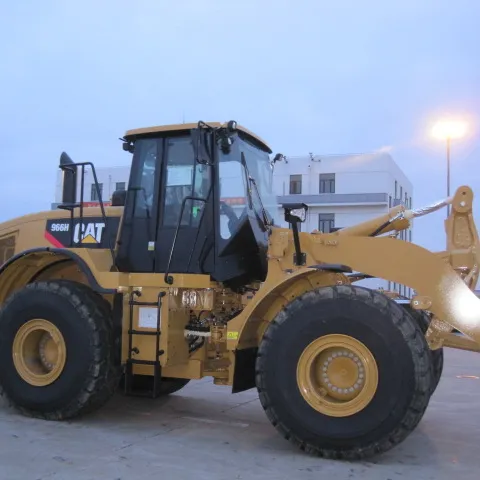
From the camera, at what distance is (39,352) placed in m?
6.52

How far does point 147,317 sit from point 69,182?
164 cm

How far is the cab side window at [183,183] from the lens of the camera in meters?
6.16

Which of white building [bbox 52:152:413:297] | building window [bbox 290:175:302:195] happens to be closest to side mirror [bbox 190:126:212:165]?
white building [bbox 52:152:413:297]

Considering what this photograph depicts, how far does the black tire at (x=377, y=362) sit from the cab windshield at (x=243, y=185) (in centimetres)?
131

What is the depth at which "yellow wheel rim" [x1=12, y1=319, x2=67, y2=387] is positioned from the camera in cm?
616

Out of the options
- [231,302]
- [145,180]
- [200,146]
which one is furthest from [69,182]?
[231,302]

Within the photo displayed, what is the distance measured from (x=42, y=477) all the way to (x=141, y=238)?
2.60m

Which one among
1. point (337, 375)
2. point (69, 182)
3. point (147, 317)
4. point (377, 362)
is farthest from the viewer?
point (69, 182)

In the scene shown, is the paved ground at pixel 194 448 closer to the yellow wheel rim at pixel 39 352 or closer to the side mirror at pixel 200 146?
the yellow wheel rim at pixel 39 352

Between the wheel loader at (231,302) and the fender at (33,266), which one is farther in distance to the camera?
the fender at (33,266)

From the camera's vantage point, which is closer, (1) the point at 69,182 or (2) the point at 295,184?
(1) the point at 69,182

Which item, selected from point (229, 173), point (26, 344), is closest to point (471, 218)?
point (229, 173)

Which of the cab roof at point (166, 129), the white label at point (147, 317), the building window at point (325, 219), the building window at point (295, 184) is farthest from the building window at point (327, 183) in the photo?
the white label at point (147, 317)

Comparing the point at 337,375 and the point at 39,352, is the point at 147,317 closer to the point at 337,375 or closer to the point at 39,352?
the point at 39,352
